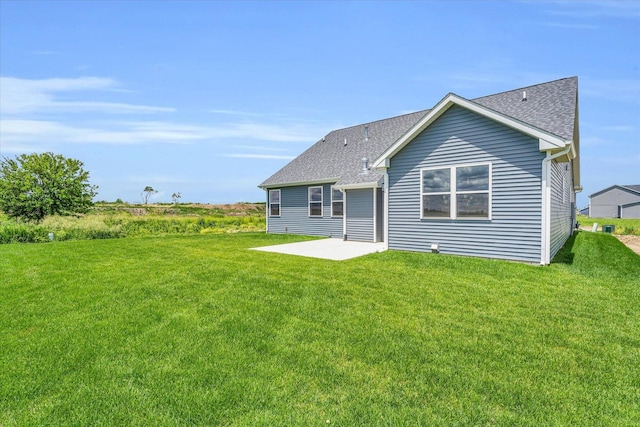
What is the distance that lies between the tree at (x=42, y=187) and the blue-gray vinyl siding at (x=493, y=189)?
21.7 m

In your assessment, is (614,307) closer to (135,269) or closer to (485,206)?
(485,206)

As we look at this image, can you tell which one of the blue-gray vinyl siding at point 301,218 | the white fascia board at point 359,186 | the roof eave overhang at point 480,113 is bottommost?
the blue-gray vinyl siding at point 301,218

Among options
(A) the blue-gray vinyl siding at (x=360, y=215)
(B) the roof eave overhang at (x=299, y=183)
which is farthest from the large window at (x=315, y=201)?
(A) the blue-gray vinyl siding at (x=360, y=215)

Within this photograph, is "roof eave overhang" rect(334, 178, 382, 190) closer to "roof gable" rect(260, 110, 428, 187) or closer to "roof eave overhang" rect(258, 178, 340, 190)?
"roof gable" rect(260, 110, 428, 187)

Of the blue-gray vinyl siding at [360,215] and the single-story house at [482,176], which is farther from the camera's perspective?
the blue-gray vinyl siding at [360,215]

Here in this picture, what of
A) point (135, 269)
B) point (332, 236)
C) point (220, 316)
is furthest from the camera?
point (332, 236)

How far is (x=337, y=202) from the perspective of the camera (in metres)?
15.4

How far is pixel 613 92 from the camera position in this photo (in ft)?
45.9

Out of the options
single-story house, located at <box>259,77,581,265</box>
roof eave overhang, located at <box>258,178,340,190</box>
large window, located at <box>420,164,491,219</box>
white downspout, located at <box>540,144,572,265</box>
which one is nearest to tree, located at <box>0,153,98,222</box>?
roof eave overhang, located at <box>258,178,340,190</box>

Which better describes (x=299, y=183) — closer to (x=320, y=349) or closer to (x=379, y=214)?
(x=379, y=214)

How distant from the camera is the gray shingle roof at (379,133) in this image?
9.31 meters

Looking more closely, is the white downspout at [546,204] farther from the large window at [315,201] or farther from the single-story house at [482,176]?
the large window at [315,201]

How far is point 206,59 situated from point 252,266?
8628 mm

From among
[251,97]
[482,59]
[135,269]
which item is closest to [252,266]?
[135,269]
